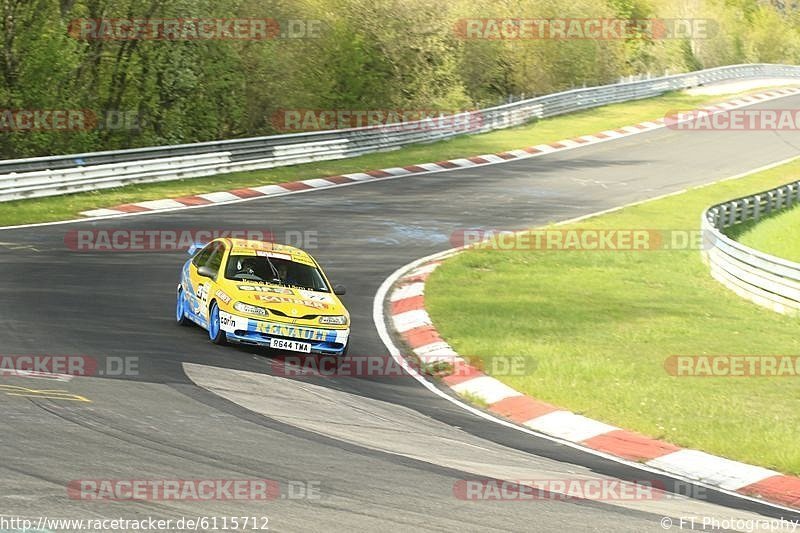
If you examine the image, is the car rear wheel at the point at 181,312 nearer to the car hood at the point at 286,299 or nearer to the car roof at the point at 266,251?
the car roof at the point at 266,251

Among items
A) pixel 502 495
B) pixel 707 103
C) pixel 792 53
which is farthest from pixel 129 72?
pixel 792 53

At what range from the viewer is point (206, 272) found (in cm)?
1467

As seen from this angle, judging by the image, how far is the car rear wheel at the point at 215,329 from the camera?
1381cm

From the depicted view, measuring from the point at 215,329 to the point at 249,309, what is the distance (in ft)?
1.75

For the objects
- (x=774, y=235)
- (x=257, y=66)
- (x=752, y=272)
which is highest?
(x=257, y=66)

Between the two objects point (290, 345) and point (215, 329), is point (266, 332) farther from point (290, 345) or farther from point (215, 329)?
point (215, 329)

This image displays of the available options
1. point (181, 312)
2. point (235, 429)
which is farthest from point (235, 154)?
point (235, 429)

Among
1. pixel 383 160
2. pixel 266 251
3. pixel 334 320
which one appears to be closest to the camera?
pixel 334 320

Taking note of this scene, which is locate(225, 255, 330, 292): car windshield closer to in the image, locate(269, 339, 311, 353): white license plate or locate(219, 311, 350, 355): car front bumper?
locate(219, 311, 350, 355): car front bumper

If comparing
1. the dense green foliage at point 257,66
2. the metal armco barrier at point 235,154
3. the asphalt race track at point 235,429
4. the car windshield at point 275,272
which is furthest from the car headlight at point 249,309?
the dense green foliage at point 257,66

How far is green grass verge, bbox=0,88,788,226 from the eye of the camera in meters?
24.0

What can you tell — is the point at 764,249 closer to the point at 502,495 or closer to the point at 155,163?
the point at 155,163

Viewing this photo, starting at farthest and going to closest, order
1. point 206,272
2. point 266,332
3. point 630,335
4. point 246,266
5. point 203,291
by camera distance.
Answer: point 630,335 → point 246,266 → point 206,272 → point 203,291 → point 266,332

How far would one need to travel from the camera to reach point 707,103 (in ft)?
176
